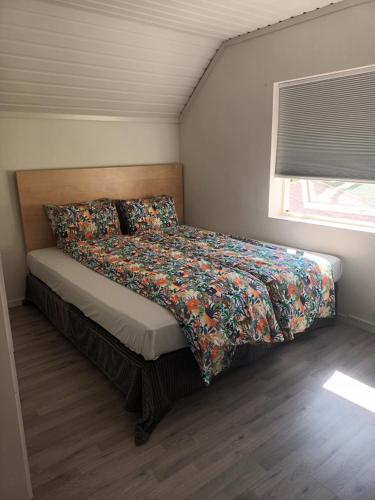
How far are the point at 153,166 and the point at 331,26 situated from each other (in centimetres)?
201

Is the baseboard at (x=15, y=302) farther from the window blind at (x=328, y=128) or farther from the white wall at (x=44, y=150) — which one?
the window blind at (x=328, y=128)

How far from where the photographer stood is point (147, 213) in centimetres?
355

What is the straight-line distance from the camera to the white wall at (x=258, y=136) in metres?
2.62

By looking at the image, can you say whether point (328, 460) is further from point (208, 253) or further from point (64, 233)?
point (64, 233)

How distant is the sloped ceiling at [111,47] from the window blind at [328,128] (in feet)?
1.84

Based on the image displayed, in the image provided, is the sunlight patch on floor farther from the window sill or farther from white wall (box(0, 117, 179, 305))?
white wall (box(0, 117, 179, 305))

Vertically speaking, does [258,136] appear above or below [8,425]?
above

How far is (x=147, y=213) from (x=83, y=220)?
0.62 metres

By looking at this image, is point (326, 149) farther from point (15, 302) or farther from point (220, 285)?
point (15, 302)

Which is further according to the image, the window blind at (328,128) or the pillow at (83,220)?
the pillow at (83,220)

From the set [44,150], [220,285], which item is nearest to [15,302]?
[44,150]

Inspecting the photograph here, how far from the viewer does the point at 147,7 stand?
8.08 ft

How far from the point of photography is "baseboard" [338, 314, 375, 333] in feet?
9.18

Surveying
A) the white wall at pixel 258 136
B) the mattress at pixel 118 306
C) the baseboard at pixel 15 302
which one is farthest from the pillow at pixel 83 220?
the white wall at pixel 258 136
